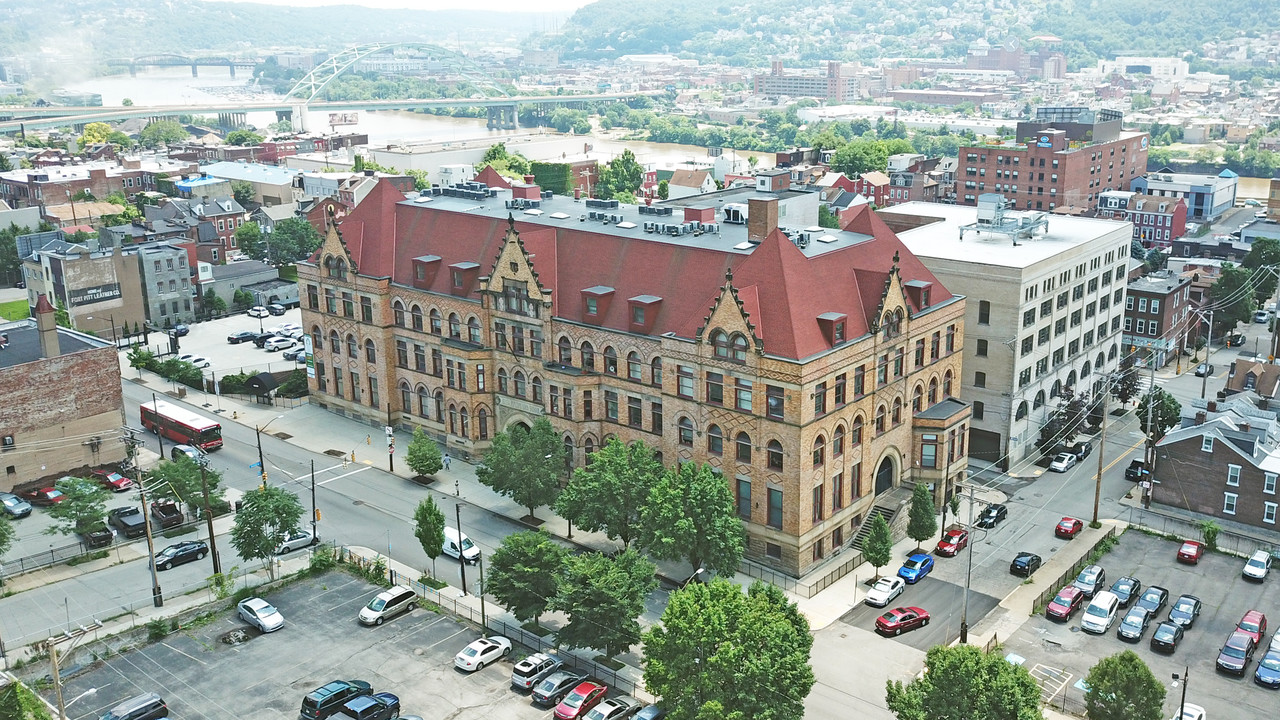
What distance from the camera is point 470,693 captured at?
56.4 meters

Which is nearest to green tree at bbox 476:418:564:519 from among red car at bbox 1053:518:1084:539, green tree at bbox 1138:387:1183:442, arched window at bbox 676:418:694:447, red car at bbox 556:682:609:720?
arched window at bbox 676:418:694:447

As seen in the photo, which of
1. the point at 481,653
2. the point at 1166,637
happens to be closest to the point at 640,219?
the point at 481,653

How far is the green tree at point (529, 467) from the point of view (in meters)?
75.4

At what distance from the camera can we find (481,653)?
58.8 meters

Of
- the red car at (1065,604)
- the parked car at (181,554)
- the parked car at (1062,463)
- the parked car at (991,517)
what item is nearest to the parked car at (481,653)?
the parked car at (181,554)

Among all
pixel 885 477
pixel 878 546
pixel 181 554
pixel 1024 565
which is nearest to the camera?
pixel 878 546

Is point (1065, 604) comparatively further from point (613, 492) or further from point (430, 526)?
point (430, 526)

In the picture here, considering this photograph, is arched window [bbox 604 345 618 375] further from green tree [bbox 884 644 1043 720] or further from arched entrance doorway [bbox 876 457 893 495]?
green tree [bbox 884 644 1043 720]

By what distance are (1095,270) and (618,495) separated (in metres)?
52.7

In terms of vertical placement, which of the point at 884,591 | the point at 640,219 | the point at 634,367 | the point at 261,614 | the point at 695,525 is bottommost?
the point at 884,591

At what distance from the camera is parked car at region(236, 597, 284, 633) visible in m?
62.5

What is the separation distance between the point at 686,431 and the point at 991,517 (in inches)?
913

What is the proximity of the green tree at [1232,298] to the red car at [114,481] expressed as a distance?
110614 mm

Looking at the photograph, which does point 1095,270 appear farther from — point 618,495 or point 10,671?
point 10,671
